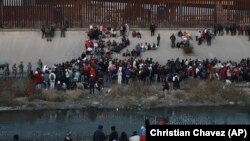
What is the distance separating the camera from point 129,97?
109ft

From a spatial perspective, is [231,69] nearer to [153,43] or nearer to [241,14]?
[153,43]

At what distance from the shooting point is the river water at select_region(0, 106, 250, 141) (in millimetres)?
26234

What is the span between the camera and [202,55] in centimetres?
4222

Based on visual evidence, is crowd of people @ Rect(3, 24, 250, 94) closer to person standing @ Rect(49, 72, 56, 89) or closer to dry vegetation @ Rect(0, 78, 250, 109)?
person standing @ Rect(49, 72, 56, 89)

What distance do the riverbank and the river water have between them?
755mm

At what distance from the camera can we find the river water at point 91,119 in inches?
1033

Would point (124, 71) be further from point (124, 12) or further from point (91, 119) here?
point (124, 12)

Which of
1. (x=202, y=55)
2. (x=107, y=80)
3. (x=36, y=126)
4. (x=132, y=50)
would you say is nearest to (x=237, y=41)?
(x=202, y=55)

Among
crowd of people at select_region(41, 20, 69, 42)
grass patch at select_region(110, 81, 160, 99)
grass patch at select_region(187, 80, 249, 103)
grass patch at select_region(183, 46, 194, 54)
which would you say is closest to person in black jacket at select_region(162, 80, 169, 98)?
grass patch at select_region(110, 81, 160, 99)

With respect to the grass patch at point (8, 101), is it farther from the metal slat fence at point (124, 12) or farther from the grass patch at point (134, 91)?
the metal slat fence at point (124, 12)

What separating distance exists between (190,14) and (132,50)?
784cm

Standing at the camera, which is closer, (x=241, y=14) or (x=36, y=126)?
(x=36, y=126)

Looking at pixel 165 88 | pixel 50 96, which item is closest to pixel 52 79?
pixel 50 96

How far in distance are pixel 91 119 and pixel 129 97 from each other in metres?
4.39
